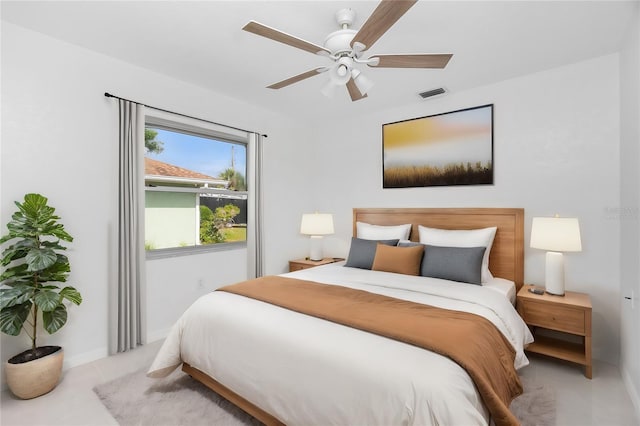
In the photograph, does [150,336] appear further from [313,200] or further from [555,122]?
[555,122]

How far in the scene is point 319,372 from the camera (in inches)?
58.9

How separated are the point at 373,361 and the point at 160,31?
2679 mm

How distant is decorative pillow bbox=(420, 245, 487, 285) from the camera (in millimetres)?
2695

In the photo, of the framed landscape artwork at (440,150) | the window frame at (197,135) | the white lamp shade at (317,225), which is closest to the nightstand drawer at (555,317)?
the framed landscape artwork at (440,150)

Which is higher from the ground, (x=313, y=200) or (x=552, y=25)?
(x=552, y=25)

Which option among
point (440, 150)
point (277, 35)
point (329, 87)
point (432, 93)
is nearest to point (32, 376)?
point (277, 35)

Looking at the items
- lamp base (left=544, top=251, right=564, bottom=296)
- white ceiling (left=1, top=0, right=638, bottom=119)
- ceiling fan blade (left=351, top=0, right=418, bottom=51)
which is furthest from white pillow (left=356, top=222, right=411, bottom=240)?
ceiling fan blade (left=351, top=0, right=418, bottom=51)

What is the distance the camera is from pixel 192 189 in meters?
3.46

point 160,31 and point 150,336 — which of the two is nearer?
point 160,31

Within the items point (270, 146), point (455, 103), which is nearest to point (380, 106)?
point (455, 103)

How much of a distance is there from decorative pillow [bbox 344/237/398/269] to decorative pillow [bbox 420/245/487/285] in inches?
21.4

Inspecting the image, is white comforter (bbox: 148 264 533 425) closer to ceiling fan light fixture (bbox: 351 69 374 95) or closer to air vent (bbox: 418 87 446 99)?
ceiling fan light fixture (bbox: 351 69 374 95)

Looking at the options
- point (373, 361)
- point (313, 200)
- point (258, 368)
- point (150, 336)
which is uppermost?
point (313, 200)

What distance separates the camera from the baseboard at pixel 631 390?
76.9 inches
